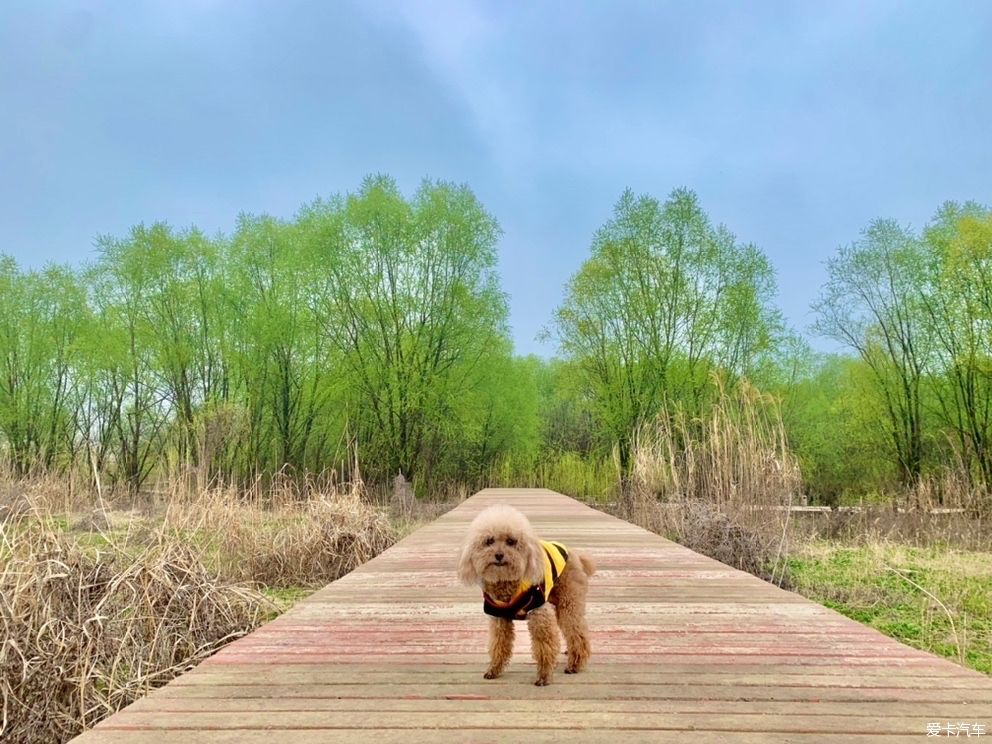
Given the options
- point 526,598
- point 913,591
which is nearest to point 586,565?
point 526,598

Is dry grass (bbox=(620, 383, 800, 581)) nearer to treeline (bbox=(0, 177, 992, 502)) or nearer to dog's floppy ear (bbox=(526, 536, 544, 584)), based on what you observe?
dog's floppy ear (bbox=(526, 536, 544, 584))

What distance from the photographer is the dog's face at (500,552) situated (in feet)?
8.25

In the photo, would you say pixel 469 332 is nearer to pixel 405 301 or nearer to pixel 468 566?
pixel 405 301

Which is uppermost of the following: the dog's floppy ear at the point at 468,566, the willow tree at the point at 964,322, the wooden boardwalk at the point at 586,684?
the willow tree at the point at 964,322

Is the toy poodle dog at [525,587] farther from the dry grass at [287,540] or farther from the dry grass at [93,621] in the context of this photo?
the dry grass at [287,540]

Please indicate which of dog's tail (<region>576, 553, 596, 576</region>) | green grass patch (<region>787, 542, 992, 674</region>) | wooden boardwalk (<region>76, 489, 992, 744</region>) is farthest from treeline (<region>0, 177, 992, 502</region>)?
dog's tail (<region>576, 553, 596, 576</region>)

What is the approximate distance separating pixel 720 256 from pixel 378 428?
1149cm

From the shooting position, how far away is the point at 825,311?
21.8 m

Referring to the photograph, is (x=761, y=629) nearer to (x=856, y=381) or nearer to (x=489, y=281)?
(x=489, y=281)

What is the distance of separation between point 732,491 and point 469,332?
43.3 feet

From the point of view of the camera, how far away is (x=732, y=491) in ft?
29.4

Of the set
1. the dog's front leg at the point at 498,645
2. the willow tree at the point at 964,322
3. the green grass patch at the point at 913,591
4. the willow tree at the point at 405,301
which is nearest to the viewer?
the dog's front leg at the point at 498,645

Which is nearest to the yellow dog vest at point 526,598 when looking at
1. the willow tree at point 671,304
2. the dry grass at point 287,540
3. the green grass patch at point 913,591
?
the green grass patch at point 913,591

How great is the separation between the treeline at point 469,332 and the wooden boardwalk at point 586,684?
16.0 metres
